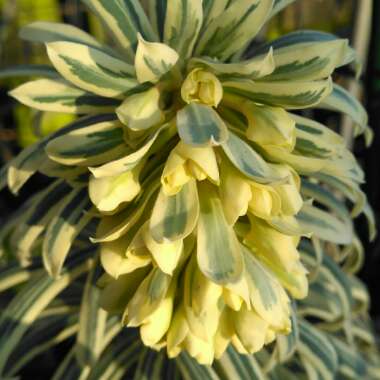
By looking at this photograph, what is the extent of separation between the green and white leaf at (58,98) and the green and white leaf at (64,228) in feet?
0.44

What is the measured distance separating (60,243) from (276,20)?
1.37 meters

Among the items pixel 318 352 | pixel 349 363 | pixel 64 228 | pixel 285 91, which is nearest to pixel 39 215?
pixel 64 228

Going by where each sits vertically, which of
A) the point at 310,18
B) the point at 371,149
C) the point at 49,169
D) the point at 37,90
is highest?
the point at 37,90

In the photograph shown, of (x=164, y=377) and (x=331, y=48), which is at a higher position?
(x=331, y=48)

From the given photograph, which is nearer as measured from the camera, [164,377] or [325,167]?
[325,167]

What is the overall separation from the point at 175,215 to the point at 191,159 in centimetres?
7

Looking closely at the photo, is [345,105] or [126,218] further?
[345,105]

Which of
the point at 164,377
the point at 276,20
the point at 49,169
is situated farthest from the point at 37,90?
the point at 276,20

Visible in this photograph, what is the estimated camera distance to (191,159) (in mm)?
644

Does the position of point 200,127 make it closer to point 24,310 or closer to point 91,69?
point 91,69

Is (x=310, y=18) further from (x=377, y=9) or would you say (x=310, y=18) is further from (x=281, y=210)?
(x=281, y=210)

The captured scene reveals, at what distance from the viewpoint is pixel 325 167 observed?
2.57 feet

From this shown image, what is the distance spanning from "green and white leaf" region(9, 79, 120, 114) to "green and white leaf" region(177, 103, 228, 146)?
0.15 meters

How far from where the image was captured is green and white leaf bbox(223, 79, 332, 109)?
2.20 ft
